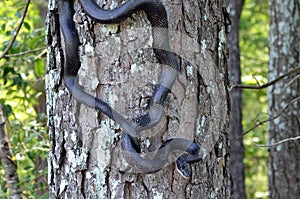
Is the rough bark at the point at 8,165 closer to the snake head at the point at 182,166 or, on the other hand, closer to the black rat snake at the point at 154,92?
the black rat snake at the point at 154,92

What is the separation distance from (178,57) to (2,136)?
1545 mm

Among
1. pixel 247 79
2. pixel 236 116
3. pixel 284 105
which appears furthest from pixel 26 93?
pixel 247 79

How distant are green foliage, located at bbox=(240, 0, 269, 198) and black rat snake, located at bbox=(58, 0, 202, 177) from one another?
4272 mm

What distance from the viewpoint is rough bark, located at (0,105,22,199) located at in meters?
2.56

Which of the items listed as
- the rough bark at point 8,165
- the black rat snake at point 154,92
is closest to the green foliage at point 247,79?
the rough bark at point 8,165

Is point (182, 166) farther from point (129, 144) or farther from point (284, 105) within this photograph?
point (284, 105)

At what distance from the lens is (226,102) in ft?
5.35

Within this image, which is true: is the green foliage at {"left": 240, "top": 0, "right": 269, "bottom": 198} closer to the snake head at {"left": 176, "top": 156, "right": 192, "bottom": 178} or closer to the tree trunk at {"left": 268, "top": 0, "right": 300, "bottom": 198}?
the tree trunk at {"left": 268, "top": 0, "right": 300, "bottom": 198}

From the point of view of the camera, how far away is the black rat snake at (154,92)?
1.36 metres

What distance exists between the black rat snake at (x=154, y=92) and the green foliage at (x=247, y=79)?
4272 mm

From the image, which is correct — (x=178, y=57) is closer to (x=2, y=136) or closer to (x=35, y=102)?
(x=2, y=136)

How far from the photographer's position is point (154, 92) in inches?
54.6

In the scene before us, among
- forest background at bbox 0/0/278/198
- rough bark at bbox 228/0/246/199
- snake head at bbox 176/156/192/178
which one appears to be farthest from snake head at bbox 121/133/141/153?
rough bark at bbox 228/0/246/199

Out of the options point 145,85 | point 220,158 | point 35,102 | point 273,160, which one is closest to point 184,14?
point 145,85
